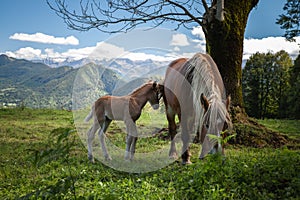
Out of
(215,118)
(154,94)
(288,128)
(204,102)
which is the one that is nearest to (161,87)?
(154,94)

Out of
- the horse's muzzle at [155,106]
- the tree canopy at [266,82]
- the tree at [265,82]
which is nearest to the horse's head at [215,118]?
the horse's muzzle at [155,106]

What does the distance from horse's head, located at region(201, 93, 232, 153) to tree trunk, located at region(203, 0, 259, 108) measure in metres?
3.94

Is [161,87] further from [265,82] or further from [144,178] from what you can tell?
[265,82]

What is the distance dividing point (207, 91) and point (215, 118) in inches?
24.1

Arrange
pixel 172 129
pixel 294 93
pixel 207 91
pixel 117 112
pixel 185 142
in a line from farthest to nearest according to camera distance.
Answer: pixel 294 93, pixel 172 129, pixel 117 112, pixel 185 142, pixel 207 91

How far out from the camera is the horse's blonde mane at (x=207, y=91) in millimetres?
4242

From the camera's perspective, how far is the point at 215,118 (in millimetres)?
4211

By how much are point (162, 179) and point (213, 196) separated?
140cm

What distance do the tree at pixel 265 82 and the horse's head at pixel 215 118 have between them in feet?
74.9

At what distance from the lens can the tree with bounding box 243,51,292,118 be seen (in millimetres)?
26125

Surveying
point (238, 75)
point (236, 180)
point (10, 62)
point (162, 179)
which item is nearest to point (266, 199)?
point (236, 180)

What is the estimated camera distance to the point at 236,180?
3.62m

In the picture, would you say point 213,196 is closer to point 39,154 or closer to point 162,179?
point 162,179

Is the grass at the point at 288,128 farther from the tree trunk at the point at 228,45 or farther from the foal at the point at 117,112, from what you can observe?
the foal at the point at 117,112
